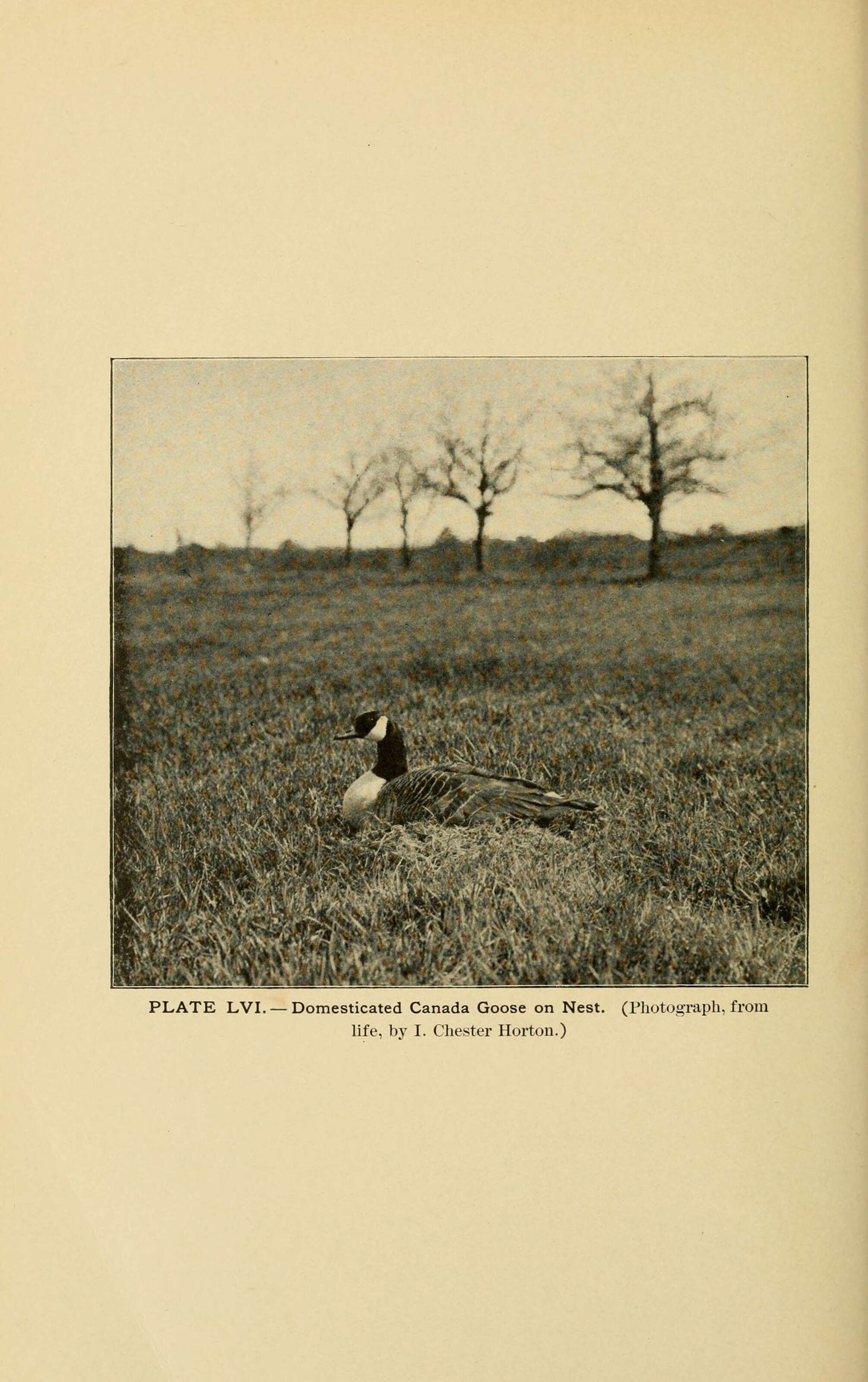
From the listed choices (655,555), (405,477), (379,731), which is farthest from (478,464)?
(379,731)

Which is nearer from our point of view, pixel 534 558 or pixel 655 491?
pixel 655 491

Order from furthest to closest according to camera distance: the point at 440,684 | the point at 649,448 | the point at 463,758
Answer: the point at 440,684
the point at 463,758
the point at 649,448

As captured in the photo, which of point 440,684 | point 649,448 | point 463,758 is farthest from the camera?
point 440,684

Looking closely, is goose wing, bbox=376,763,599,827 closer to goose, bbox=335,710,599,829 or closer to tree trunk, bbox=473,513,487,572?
goose, bbox=335,710,599,829

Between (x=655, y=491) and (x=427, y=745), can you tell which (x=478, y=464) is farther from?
(x=427, y=745)

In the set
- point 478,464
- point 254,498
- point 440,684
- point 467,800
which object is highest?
point 478,464

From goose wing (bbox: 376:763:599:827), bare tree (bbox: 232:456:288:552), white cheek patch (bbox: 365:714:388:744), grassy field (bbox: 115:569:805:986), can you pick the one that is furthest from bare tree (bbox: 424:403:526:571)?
goose wing (bbox: 376:763:599:827)

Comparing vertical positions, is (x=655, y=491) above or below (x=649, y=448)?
below

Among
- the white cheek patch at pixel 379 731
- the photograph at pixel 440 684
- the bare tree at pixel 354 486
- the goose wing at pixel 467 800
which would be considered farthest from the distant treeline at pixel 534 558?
the goose wing at pixel 467 800
